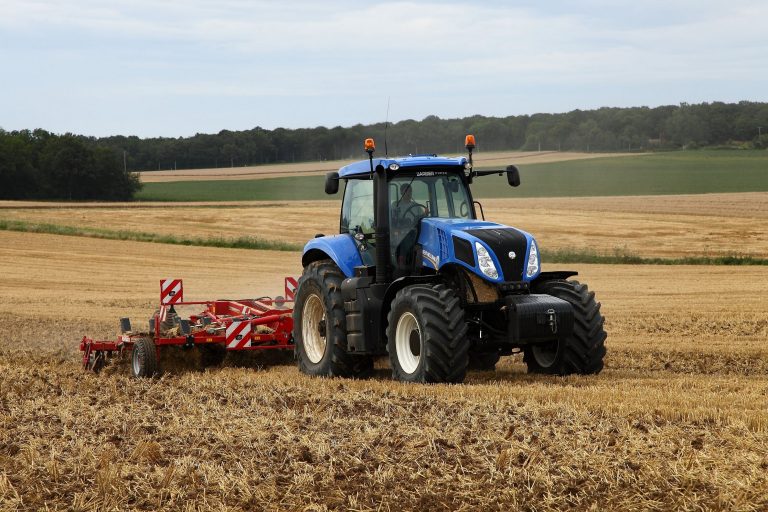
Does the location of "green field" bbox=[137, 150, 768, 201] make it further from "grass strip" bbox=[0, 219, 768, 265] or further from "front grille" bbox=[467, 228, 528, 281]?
"front grille" bbox=[467, 228, 528, 281]

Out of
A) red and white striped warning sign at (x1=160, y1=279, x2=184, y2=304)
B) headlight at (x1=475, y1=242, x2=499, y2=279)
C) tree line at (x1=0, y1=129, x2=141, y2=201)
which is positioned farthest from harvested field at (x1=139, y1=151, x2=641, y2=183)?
headlight at (x1=475, y1=242, x2=499, y2=279)

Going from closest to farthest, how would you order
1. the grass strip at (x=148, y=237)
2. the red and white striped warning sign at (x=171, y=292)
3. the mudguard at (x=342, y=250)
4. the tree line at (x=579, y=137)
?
the mudguard at (x=342, y=250) < the red and white striped warning sign at (x=171, y=292) < the grass strip at (x=148, y=237) < the tree line at (x=579, y=137)

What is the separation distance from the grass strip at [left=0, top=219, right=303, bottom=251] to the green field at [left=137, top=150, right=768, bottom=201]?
15768 millimetres

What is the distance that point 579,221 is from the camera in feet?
129

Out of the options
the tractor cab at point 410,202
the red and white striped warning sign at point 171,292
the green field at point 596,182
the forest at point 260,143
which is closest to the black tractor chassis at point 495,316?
the tractor cab at point 410,202

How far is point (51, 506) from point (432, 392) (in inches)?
158

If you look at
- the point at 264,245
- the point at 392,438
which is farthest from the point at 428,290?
the point at 264,245

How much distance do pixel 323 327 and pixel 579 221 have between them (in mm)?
28693

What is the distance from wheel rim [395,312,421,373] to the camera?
33.7ft

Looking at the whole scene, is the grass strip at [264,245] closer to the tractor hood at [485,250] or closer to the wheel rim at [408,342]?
the tractor hood at [485,250]

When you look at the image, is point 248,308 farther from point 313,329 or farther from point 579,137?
point 579,137

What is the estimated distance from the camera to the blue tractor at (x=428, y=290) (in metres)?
9.92

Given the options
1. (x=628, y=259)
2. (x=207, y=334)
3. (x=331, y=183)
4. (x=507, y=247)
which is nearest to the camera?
(x=507, y=247)

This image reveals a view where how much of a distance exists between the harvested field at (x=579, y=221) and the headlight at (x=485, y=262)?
20949mm
